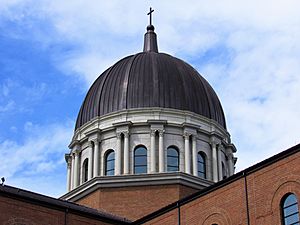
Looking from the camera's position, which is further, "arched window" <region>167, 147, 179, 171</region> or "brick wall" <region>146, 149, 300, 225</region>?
"arched window" <region>167, 147, 179, 171</region>

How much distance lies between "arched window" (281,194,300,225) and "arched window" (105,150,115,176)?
19443 mm

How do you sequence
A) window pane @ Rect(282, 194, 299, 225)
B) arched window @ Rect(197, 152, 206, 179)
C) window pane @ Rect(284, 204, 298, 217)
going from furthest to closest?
arched window @ Rect(197, 152, 206, 179) < window pane @ Rect(284, 204, 298, 217) < window pane @ Rect(282, 194, 299, 225)

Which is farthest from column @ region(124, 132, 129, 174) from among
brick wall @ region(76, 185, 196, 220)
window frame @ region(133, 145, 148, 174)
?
brick wall @ region(76, 185, 196, 220)

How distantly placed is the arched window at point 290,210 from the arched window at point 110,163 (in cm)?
1944

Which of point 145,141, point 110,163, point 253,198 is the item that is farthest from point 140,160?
point 253,198

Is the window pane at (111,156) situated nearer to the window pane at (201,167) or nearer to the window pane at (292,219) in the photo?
the window pane at (201,167)

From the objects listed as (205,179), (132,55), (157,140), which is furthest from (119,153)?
(132,55)

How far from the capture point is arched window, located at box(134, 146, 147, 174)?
174 ft

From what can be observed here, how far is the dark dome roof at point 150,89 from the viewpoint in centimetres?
5572

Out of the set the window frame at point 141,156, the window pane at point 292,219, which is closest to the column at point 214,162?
the window frame at point 141,156

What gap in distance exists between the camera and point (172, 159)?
53.8 meters

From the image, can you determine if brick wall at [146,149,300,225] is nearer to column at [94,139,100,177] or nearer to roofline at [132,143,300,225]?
roofline at [132,143,300,225]

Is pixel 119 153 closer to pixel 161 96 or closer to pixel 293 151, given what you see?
pixel 161 96

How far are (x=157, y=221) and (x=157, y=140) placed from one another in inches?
465
